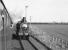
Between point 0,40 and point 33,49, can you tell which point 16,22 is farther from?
point 0,40

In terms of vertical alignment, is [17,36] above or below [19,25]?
below

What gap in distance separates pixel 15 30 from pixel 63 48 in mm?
10049

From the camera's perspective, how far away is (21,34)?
24.6m

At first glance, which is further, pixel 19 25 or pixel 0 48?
pixel 19 25

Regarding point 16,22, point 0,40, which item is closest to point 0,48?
point 0,40

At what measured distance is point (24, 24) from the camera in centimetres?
2388

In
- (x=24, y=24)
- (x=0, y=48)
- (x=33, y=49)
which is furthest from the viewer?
(x=24, y=24)

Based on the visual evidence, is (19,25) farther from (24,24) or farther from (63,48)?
(63,48)

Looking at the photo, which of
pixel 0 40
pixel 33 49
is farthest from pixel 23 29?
pixel 0 40

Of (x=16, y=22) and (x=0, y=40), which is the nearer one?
(x=0, y=40)

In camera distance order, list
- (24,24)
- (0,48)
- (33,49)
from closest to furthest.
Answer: (0,48), (33,49), (24,24)

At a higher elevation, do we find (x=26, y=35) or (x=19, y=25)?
(x=19, y=25)

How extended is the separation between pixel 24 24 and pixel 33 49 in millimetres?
8165

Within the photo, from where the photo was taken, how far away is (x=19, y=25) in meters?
24.1
